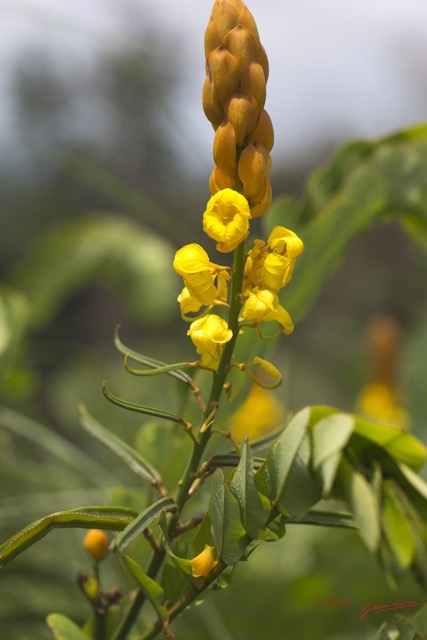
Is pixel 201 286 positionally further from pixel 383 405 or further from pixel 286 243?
pixel 383 405

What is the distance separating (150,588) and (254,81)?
165 millimetres

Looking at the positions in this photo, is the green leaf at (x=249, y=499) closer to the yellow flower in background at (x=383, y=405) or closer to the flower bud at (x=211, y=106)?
the flower bud at (x=211, y=106)

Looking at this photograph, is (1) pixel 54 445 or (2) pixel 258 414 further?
(2) pixel 258 414

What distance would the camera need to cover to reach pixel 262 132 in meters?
0.25

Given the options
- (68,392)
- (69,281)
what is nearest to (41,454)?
(68,392)

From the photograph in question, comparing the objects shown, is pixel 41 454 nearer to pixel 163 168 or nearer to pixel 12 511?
pixel 12 511

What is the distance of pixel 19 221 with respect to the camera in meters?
3.30

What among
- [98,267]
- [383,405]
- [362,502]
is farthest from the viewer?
[98,267]

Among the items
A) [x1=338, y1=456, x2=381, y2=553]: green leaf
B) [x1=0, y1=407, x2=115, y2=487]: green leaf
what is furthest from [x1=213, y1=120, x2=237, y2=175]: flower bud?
[x1=0, y1=407, x2=115, y2=487]: green leaf

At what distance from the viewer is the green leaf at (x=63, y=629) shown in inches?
10.8

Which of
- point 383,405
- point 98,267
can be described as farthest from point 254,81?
point 98,267

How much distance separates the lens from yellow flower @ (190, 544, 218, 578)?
0.83 feet

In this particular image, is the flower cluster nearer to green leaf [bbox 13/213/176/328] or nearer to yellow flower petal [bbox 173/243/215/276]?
yellow flower petal [bbox 173/243/215/276]

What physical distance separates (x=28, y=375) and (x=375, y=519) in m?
0.57
